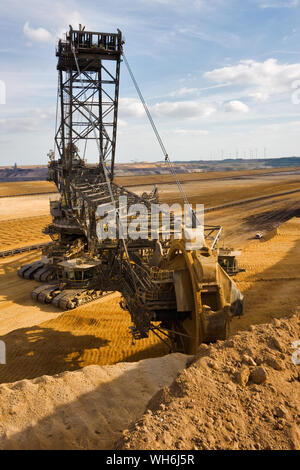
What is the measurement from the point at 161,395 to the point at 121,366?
2351mm

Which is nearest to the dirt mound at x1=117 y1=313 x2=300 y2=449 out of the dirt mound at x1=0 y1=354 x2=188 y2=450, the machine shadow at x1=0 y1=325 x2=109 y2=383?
the dirt mound at x1=0 y1=354 x2=188 y2=450

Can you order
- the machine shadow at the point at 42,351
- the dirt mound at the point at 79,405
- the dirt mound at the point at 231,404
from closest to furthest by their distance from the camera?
the dirt mound at the point at 231,404, the dirt mound at the point at 79,405, the machine shadow at the point at 42,351

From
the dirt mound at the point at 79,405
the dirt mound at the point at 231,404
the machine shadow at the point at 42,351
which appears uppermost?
the dirt mound at the point at 231,404

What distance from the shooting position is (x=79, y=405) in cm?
563

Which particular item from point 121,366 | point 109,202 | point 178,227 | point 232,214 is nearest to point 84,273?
point 109,202

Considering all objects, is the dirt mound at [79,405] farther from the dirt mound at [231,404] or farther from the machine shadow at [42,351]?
the machine shadow at [42,351]

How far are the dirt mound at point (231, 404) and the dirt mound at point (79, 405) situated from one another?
957 millimetres

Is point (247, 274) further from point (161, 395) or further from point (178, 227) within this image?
point (161, 395)

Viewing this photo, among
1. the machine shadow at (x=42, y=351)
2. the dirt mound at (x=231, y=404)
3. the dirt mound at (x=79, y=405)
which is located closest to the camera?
the dirt mound at (x=231, y=404)

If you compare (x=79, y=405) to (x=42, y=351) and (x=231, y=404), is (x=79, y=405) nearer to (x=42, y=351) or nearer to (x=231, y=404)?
(x=231, y=404)

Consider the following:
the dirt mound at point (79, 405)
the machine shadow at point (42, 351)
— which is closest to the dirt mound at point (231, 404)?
the dirt mound at point (79, 405)

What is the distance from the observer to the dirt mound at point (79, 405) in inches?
190

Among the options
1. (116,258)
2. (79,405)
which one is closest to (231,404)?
(79,405)
